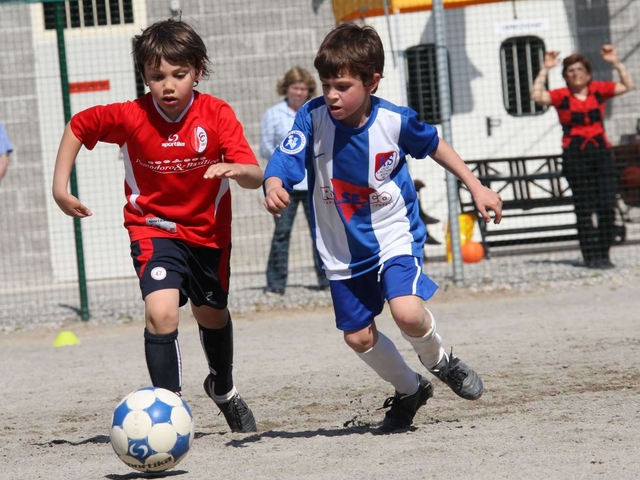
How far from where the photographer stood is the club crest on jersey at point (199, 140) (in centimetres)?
405

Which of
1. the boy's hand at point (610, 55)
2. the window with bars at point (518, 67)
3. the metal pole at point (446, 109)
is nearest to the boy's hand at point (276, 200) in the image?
the metal pole at point (446, 109)

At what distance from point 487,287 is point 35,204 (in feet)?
19.2

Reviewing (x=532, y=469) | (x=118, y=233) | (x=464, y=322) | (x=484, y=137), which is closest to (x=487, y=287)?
(x=464, y=322)

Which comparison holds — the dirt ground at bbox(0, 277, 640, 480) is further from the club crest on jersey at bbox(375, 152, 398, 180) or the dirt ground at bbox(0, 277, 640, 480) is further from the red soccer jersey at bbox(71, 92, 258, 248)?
the club crest on jersey at bbox(375, 152, 398, 180)

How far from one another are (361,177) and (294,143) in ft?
1.04

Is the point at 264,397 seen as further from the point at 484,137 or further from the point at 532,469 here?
the point at 484,137

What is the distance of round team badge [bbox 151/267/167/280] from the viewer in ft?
12.8

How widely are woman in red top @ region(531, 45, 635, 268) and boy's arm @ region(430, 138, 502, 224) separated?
→ 5.29 metres

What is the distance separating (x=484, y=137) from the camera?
12.2 metres

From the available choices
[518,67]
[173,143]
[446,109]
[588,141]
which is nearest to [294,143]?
[173,143]

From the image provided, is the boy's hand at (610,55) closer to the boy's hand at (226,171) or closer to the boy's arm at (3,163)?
the boy's arm at (3,163)

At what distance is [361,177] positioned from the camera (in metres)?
4.03

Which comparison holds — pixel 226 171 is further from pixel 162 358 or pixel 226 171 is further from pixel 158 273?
pixel 162 358

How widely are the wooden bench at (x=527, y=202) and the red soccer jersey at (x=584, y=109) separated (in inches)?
55.2
